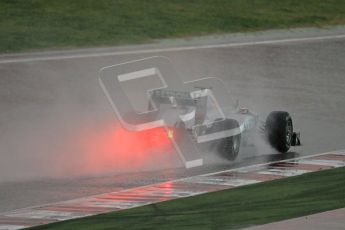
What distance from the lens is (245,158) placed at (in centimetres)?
1855

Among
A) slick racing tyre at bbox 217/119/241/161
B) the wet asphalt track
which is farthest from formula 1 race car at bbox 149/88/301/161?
the wet asphalt track

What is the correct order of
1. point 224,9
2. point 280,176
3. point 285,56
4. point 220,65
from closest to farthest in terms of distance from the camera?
point 280,176, point 220,65, point 285,56, point 224,9

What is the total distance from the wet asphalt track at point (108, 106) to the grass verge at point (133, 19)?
187cm

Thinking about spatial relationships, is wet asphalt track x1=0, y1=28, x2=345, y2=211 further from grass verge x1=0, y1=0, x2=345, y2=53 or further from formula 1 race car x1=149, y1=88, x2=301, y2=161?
grass verge x1=0, y1=0, x2=345, y2=53

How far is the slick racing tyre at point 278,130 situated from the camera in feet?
61.9

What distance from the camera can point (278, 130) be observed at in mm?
18891

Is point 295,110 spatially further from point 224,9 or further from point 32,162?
point 224,9

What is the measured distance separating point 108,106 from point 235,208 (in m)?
9.29

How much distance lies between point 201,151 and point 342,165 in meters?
2.13

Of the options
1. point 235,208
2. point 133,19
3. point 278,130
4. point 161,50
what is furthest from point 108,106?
point 133,19

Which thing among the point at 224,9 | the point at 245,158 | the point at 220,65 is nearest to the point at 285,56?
the point at 220,65

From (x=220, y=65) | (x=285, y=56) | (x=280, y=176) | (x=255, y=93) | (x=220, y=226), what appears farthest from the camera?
(x=285, y=56)

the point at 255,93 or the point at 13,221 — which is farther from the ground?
the point at 13,221

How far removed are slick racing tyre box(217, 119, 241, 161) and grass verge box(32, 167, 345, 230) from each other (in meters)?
1.73
